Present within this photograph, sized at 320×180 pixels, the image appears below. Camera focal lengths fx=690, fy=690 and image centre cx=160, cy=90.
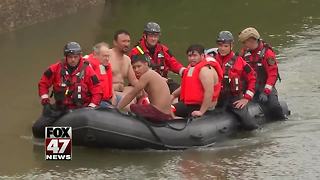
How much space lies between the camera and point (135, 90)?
8.17m

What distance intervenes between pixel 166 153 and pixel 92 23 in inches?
431

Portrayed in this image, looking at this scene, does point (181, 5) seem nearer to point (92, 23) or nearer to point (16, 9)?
point (92, 23)

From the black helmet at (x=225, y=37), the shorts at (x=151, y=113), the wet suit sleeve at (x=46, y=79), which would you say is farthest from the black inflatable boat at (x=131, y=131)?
the black helmet at (x=225, y=37)

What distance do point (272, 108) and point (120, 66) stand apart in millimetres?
2201

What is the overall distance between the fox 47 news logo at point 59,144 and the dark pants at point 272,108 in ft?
9.78

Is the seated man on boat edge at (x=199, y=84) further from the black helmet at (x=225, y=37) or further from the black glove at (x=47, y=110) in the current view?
the black glove at (x=47, y=110)

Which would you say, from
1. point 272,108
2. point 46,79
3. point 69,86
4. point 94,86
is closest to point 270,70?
point 272,108

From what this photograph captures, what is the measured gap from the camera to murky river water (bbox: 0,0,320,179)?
764 centimetres

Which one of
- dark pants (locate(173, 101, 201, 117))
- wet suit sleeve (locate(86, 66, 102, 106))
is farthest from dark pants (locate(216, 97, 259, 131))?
wet suit sleeve (locate(86, 66, 102, 106))

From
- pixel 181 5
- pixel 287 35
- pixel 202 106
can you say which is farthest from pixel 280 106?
pixel 181 5

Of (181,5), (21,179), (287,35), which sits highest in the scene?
(181,5)

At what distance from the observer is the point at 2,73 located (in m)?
12.9

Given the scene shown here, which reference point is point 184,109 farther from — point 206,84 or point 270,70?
point 270,70

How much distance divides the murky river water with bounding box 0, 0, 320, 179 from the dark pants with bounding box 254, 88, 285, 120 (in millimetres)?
132
